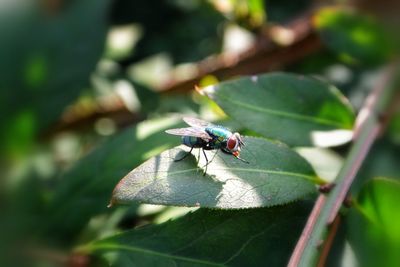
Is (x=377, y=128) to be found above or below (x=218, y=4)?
below

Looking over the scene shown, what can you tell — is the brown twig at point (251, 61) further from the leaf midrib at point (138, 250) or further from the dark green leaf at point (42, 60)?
the leaf midrib at point (138, 250)

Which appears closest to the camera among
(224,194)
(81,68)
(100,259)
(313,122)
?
(224,194)

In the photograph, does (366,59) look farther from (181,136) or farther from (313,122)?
(181,136)

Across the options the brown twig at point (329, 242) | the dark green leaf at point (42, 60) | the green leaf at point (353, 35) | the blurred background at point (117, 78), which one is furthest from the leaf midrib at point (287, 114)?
the dark green leaf at point (42, 60)

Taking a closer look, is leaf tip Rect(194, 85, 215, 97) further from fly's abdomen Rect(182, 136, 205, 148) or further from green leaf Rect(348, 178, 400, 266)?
green leaf Rect(348, 178, 400, 266)

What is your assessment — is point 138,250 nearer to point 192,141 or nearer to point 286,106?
point 192,141

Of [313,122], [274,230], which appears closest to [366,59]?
[313,122]
